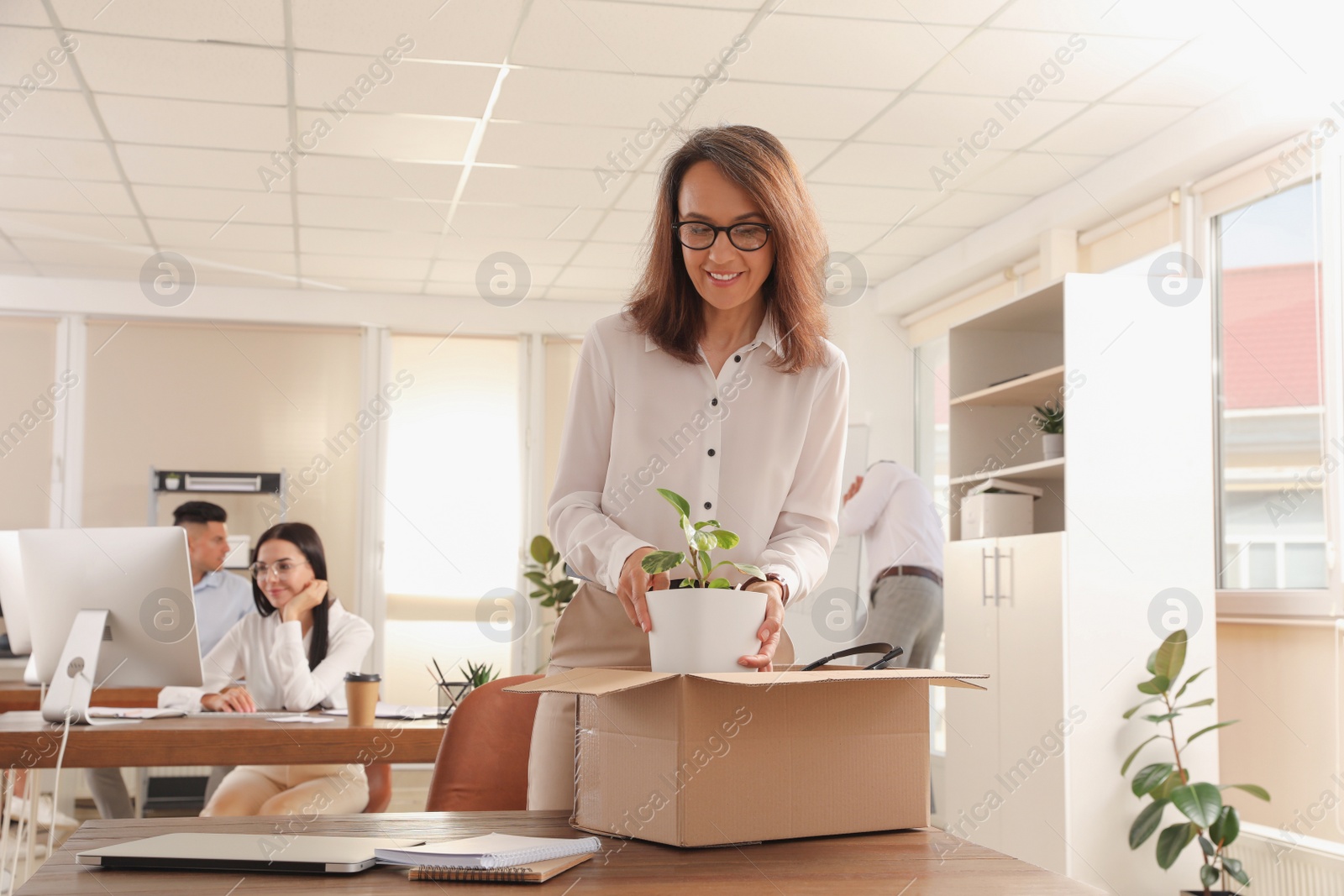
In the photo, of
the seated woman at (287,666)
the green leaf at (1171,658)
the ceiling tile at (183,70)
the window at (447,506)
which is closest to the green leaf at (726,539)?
the seated woman at (287,666)

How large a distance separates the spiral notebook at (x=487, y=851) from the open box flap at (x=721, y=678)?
120 mm

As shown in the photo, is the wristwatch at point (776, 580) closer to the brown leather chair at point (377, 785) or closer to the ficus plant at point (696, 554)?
the ficus plant at point (696, 554)

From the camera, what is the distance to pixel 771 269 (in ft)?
4.64

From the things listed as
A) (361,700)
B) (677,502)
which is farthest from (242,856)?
(361,700)

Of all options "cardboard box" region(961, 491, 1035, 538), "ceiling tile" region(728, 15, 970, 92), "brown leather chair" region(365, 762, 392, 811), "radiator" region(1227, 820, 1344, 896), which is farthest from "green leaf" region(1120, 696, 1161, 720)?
"brown leather chair" region(365, 762, 392, 811)

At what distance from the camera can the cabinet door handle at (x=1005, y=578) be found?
442 cm

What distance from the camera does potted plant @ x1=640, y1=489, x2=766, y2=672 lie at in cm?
106

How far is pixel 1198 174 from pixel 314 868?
15.5 ft

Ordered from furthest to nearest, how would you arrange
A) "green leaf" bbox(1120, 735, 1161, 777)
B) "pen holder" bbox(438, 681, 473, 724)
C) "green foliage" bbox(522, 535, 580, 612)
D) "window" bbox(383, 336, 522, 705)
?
"window" bbox(383, 336, 522, 705)
"green foliage" bbox(522, 535, 580, 612)
"green leaf" bbox(1120, 735, 1161, 777)
"pen holder" bbox(438, 681, 473, 724)

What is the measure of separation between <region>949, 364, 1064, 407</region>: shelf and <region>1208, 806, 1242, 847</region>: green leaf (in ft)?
5.07

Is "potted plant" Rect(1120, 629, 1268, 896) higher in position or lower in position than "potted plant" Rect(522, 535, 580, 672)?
lower

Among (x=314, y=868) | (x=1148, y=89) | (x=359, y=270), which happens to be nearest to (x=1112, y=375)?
(x=1148, y=89)

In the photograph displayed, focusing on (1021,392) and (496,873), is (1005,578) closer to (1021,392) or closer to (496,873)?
(1021,392)

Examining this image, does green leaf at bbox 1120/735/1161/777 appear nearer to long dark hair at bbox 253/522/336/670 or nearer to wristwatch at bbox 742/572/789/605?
long dark hair at bbox 253/522/336/670
